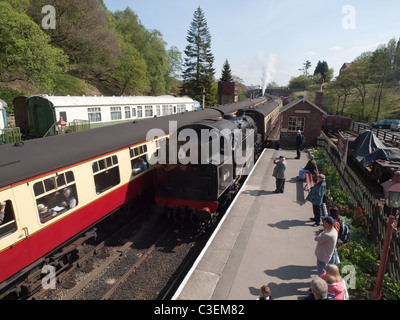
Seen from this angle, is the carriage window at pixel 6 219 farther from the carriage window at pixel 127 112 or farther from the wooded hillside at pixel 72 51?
the wooded hillside at pixel 72 51

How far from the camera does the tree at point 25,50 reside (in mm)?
18969

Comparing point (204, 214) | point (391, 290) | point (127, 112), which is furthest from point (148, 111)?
point (391, 290)

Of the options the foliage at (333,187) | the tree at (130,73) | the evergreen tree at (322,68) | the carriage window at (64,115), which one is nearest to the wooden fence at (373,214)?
the foliage at (333,187)

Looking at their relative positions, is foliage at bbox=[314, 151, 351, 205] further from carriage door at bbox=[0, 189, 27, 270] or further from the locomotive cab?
carriage door at bbox=[0, 189, 27, 270]

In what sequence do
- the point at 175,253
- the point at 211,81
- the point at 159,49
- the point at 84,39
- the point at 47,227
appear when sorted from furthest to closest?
the point at 211,81
the point at 159,49
the point at 84,39
the point at 175,253
the point at 47,227

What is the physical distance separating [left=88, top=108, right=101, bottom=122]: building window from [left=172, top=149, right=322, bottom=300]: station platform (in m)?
12.0

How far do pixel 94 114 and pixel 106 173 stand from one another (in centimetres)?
1103

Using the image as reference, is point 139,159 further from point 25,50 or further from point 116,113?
point 25,50

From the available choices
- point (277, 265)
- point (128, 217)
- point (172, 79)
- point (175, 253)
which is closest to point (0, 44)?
point (128, 217)

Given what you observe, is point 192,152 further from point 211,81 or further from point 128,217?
point 211,81

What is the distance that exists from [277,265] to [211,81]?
5245 cm

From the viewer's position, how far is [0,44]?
20234mm

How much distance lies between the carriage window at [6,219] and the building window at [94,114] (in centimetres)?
1315

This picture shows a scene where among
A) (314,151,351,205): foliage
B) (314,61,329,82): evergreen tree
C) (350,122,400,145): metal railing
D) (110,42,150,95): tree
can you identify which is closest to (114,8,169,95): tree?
(110,42,150,95): tree
